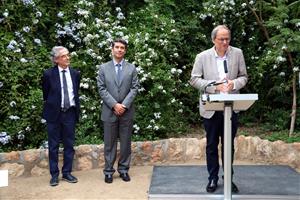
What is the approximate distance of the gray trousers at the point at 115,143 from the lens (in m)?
5.49

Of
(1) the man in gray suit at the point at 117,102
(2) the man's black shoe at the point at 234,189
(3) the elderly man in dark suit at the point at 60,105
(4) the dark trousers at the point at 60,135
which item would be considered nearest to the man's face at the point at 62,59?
(3) the elderly man in dark suit at the point at 60,105

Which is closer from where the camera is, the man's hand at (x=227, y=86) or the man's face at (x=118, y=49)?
the man's hand at (x=227, y=86)

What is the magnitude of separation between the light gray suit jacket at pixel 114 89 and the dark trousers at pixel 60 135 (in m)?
0.38

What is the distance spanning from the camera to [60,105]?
17.6ft

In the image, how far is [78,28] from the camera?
23.5 ft

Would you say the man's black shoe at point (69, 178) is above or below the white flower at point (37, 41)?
below

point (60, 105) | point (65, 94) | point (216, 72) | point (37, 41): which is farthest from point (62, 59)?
point (216, 72)

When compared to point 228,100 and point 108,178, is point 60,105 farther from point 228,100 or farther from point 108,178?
point 228,100

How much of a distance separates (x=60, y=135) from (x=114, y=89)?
80 centimetres

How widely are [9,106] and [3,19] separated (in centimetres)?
146

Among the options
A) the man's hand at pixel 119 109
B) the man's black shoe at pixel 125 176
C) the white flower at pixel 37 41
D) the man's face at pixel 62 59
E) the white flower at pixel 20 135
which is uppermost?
the white flower at pixel 37 41

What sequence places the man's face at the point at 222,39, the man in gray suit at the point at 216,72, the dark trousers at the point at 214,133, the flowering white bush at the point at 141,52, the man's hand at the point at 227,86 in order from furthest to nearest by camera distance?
1. the flowering white bush at the point at 141,52
2. the dark trousers at the point at 214,133
3. the man in gray suit at the point at 216,72
4. the man's face at the point at 222,39
5. the man's hand at the point at 227,86

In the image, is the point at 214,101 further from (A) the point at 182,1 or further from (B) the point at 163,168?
(A) the point at 182,1

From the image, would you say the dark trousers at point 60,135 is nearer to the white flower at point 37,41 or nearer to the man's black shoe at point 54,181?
the man's black shoe at point 54,181
